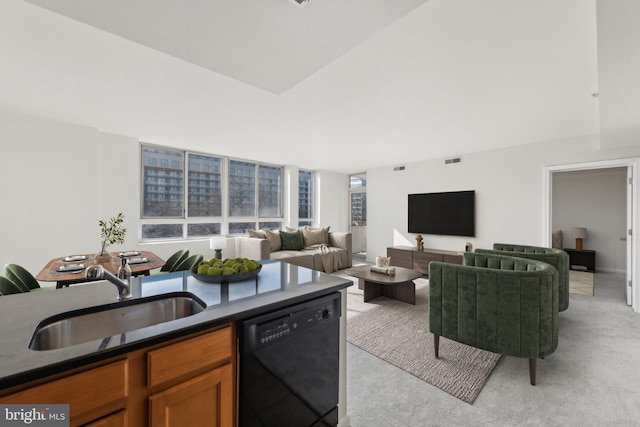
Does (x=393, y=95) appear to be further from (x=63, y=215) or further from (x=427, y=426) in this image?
(x=63, y=215)

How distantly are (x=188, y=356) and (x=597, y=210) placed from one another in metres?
8.15

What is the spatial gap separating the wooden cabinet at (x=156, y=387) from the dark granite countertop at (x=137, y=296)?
0.16 ft

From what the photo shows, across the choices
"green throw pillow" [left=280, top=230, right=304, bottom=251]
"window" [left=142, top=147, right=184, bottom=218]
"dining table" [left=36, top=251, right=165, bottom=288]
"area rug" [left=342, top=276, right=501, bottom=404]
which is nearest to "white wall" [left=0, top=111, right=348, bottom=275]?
"window" [left=142, top=147, right=184, bottom=218]


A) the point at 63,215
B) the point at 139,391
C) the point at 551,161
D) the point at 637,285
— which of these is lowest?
the point at 637,285

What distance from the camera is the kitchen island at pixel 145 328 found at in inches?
27.8

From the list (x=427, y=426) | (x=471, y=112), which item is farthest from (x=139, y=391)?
(x=471, y=112)

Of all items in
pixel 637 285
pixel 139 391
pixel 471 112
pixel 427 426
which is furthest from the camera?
pixel 637 285

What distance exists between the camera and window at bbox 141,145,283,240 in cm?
475

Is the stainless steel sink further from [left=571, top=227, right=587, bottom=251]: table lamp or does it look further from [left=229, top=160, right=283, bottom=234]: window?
[left=571, top=227, right=587, bottom=251]: table lamp

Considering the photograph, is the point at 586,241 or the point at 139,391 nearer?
the point at 139,391

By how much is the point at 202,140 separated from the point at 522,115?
455cm

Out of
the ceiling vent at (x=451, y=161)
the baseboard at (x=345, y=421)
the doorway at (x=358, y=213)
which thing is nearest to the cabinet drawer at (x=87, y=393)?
the baseboard at (x=345, y=421)

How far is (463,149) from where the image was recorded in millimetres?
4852

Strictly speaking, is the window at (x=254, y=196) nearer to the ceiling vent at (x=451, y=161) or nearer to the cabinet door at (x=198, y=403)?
the ceiling vent at (x=451, y=161)
